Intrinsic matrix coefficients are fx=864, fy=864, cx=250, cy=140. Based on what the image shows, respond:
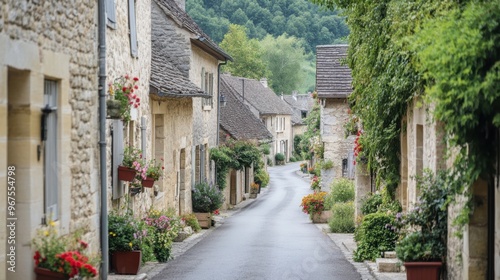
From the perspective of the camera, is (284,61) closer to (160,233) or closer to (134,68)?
(134,68)

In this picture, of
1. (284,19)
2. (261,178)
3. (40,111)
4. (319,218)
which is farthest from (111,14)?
(284,19)

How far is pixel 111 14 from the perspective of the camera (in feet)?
44.7

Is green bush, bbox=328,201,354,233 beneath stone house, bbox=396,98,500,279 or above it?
beneath

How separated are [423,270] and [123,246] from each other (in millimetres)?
4590

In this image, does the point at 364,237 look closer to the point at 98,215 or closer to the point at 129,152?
the point at 129,152

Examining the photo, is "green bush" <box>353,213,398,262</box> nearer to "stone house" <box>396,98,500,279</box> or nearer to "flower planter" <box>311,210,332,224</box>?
"stone house" <box>396,98,500,279</box>

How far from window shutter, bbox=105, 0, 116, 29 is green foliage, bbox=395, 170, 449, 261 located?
17.9 ft

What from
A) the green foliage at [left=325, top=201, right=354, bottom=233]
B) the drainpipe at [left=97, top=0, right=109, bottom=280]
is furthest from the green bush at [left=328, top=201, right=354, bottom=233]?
the drainpipe at [left=97, top=0, right=109, bottom=280]

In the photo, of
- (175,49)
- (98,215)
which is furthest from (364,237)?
(175,49)

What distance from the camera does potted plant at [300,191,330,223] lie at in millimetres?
28750

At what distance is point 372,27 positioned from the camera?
14.6 metres

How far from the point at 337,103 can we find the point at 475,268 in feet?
63.7

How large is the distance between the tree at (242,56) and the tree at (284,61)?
12207 mm

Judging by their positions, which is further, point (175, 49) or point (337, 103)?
point (337, 103)
